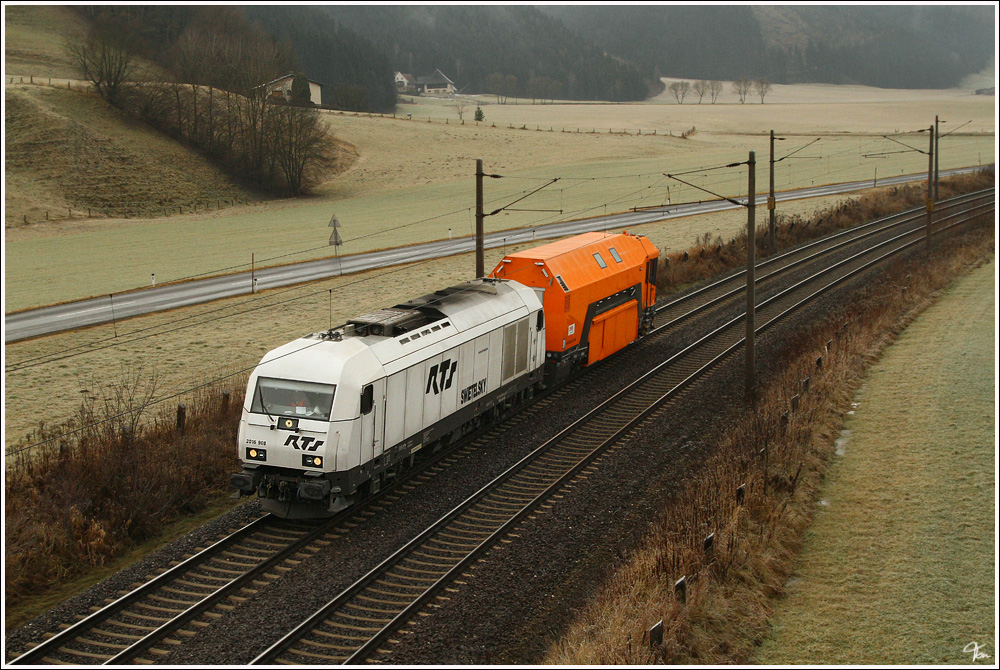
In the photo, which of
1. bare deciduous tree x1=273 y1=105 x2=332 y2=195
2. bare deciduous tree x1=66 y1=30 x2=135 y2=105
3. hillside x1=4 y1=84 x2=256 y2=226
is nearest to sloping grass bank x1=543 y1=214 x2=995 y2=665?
hillside x1=4 y1=84 x2=256 y2=226

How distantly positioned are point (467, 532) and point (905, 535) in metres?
8.06

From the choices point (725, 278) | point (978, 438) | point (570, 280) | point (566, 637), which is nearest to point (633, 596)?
point (566, 637)

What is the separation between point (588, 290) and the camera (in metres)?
26.6

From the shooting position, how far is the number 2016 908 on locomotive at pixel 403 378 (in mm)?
16594

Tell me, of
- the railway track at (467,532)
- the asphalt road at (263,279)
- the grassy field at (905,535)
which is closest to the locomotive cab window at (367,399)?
the railway track at (467,532)

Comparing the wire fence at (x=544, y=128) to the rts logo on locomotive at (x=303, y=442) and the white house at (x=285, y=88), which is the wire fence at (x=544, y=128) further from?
the rts logo on locomotive at (x=303, y=442)

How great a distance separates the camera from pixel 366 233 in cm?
6172

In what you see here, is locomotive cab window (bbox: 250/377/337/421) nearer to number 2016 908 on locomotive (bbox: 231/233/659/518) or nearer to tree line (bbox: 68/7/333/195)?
number 2016 908 on locomotive (bbox: 231/233/659/518)

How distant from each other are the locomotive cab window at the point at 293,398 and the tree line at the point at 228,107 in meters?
69.4

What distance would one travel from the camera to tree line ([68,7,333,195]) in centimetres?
8350

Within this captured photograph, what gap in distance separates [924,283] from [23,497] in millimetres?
33703

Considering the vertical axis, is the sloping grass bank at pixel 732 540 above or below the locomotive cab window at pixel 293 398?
below

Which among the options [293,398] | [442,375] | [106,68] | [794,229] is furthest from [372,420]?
[106,68]

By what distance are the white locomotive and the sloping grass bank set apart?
557 centimetres
